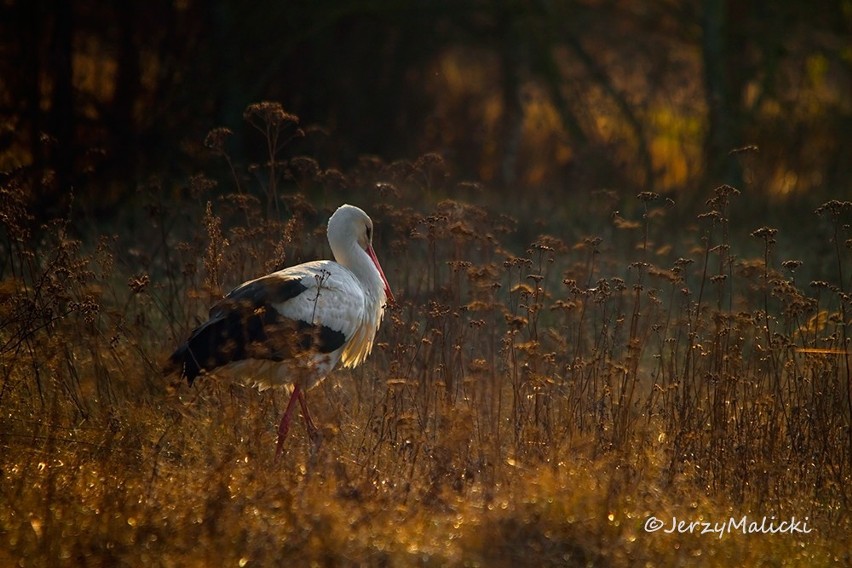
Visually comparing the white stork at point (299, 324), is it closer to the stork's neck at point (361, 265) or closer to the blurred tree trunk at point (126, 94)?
the stork's neck at point (361, 265)

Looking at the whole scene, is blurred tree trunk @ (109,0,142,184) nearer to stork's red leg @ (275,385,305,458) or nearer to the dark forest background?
the dark forest background

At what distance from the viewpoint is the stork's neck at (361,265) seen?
6.60m

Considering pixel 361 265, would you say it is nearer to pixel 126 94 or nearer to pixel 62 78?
pixel 62 78

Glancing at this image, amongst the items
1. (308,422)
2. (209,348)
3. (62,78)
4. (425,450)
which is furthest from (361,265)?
(62,78)

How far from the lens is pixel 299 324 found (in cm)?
580

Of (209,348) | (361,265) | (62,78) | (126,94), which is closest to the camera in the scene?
(209,348)

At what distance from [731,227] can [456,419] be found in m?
7.06

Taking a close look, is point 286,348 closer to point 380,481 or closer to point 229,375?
point 229,375

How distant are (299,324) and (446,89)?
30.3ft

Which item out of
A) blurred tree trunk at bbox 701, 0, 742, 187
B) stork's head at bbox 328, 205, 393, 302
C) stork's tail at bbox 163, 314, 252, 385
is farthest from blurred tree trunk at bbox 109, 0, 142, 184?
stork's tail at bbox 163, 314, 252, 385

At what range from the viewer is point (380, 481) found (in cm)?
491

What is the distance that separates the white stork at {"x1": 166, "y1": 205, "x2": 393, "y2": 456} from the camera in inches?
212

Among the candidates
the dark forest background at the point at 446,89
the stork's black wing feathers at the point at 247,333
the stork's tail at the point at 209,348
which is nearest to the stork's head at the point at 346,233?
the stork's black wing feathers at the point at 247,333

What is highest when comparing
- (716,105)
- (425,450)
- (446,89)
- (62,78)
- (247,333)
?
(247,333)
